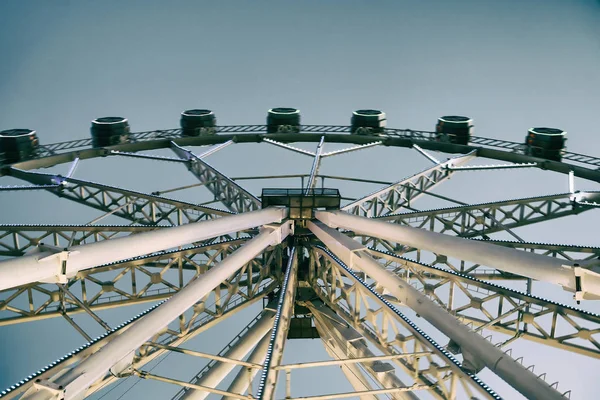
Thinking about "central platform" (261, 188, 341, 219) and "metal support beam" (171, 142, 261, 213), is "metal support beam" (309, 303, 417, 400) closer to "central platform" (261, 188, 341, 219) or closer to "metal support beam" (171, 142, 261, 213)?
"central platform" (261, 188, 341, 219)

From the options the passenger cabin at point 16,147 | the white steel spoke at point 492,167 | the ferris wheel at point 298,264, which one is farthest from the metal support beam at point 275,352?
the passenger cabin at point 16,147

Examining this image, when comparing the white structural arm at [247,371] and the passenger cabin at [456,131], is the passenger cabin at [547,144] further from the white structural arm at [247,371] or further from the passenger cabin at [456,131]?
the white structural arm at [247,371]

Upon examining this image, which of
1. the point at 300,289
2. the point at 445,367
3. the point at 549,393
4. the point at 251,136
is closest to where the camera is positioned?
the point at 549,393

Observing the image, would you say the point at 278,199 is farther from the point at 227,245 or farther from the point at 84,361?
the point at 84,361

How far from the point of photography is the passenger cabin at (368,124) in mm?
51906

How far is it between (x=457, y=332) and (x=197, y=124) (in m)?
34.8

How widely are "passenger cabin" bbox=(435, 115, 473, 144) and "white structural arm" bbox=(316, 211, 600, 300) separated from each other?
24.5 metres

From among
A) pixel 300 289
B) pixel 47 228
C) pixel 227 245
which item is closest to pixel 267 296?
pixel 300 289

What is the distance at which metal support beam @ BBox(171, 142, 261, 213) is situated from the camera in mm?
38969

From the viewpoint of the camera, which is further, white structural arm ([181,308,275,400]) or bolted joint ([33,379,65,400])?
white structural arm ([181,308,275,400])

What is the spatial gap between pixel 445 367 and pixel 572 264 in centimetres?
480

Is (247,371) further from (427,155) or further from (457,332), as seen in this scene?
(427,155)

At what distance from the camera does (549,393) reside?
54.7 ft

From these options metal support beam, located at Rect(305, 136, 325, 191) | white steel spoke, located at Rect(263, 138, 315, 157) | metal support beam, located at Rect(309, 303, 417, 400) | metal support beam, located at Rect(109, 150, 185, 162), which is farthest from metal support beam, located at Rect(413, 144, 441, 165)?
metal support beam, located at Rect(109, 150, 185, 162)
